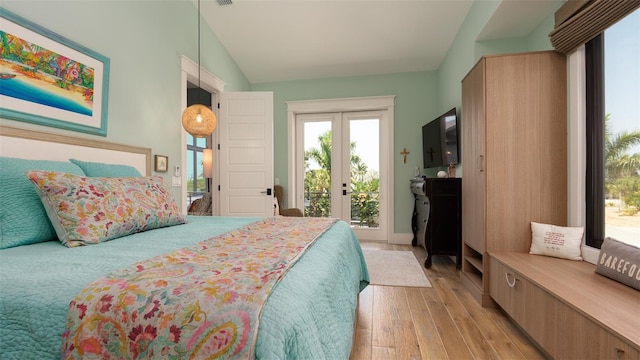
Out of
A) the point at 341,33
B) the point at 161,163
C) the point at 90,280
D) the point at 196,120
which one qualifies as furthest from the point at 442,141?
the point at 90,280

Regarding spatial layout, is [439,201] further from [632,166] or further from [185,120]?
[185,120]

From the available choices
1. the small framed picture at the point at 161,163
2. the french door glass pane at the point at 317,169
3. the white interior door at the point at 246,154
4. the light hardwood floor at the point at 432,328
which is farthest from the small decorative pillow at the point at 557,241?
the small framed picture at the point at 161,163

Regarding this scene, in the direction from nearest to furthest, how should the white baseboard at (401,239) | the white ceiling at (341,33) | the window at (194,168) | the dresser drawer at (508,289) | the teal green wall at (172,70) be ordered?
the dresser drawer at (508,289)
the teal green wall at (172,70)
the white ceiling at (341,33)
the white baseboard at (401,239)
the window at (194,168)

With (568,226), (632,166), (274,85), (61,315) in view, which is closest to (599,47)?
(632,166)

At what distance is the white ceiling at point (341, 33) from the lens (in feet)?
10.4

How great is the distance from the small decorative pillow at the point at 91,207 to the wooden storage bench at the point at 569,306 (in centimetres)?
217

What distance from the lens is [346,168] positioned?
4613mm

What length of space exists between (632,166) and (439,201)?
1626 millimetres

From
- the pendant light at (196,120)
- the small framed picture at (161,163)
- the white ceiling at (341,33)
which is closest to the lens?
the small framed picture at (161,163)

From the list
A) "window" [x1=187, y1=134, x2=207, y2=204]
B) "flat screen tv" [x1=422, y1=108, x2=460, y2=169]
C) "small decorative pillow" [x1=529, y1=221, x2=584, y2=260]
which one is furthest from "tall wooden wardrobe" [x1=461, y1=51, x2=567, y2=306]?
"window" [x1=187, y1=134, x2=207, y2=204]

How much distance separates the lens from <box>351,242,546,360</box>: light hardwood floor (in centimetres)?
156

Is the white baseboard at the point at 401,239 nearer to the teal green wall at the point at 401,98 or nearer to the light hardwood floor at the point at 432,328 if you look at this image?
the teal green wall at the point at 401,98

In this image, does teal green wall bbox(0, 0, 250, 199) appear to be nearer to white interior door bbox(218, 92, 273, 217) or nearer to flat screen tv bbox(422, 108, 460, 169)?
white interior door bbox(218, 92, 273, 217)

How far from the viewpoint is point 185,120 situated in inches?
111
